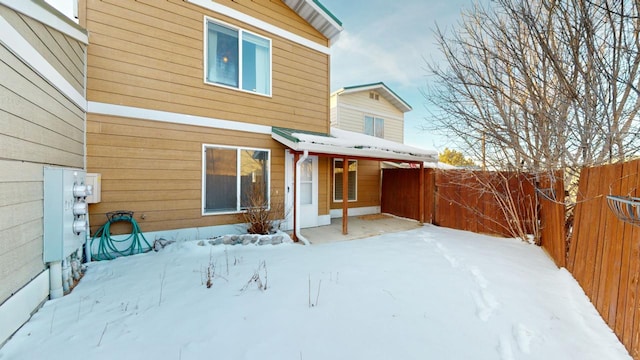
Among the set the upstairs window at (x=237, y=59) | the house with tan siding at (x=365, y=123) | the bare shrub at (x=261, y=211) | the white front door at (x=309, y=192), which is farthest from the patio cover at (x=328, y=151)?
the house with tan siding at (x=365, y=123)

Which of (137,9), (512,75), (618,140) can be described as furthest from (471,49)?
(137,9)

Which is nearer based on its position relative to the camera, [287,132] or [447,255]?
[447,255]

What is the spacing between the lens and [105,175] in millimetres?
4629

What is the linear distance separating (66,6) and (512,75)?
26.0ft

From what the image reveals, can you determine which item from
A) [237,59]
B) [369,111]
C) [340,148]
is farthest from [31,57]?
[369,111]

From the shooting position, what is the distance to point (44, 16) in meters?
2.93

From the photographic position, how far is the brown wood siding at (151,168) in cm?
462

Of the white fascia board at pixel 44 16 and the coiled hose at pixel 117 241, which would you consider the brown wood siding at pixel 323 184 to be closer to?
the coiled hose at pixel 117 241

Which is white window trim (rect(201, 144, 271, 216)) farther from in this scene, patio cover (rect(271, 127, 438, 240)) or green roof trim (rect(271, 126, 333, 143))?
patio cover (rect(271, 127, 438, 240))

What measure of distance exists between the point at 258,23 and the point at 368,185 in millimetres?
6490

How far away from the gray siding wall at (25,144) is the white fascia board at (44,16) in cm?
6

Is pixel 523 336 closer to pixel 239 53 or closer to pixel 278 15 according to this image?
pixel 239 53

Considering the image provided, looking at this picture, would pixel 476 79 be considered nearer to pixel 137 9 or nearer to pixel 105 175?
pixel 137 9

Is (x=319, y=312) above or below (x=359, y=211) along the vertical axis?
below
